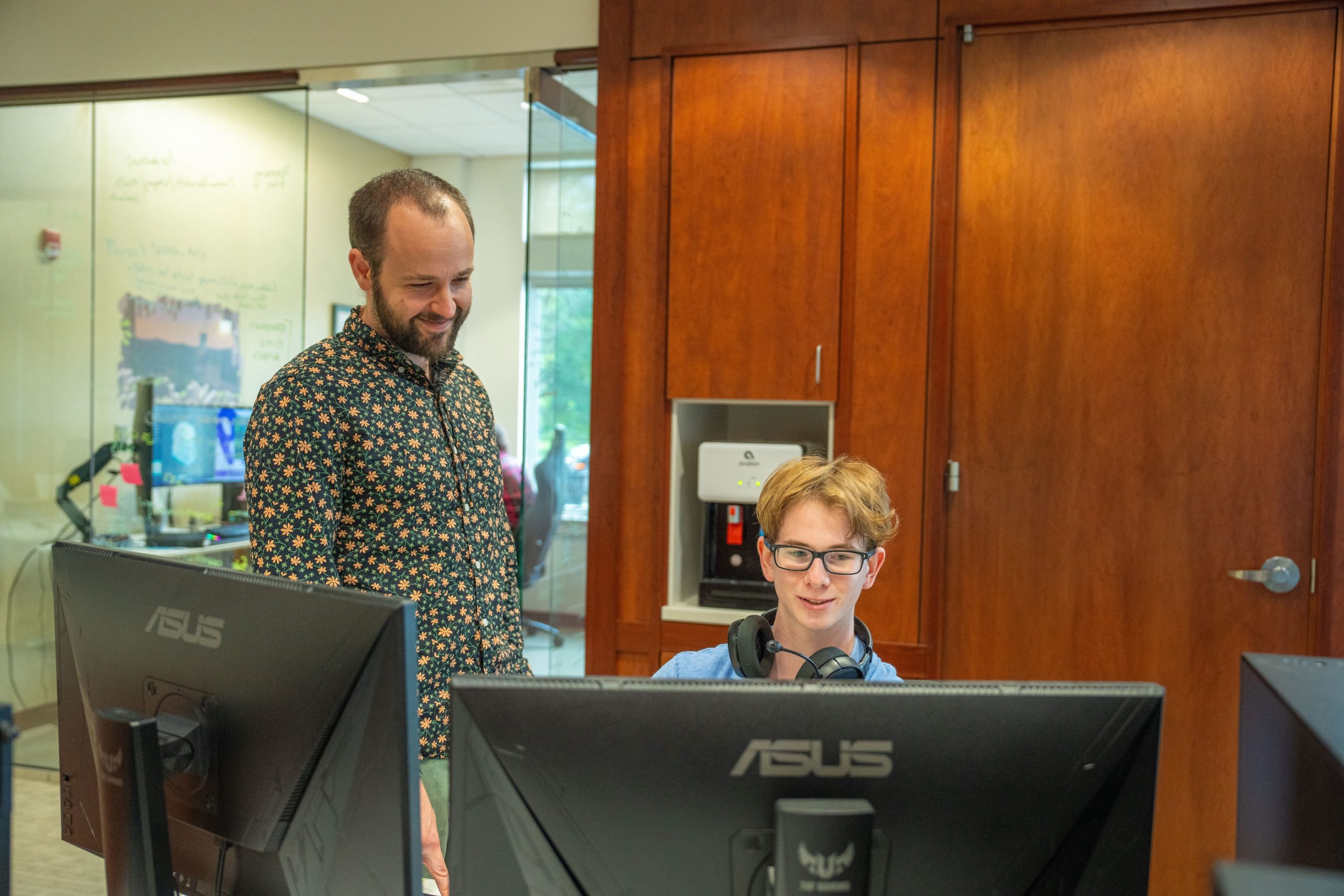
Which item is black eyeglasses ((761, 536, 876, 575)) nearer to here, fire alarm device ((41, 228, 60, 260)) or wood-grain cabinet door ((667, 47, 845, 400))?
wood-grain cabinet door ((667, 47, 845, 400))

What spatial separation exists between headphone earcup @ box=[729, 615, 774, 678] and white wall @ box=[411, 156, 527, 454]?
5409 millimetres

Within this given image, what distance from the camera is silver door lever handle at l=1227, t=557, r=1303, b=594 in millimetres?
2477

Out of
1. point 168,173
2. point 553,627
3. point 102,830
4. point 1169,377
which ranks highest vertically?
point 168,173

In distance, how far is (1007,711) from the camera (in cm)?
76

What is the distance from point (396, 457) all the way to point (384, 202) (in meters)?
0.42

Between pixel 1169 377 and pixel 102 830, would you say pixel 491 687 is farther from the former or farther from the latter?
pixel 1169 377

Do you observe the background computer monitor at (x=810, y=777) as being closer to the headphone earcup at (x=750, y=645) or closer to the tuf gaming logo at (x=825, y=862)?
the tuf gaming logo at (x=825, y=862)

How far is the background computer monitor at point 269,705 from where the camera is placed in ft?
2.78

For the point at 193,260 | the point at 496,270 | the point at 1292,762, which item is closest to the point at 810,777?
the point at 1292,762

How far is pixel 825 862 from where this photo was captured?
74 centimetres

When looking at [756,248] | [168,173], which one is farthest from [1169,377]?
[168,173]

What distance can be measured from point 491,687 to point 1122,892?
1.62ft

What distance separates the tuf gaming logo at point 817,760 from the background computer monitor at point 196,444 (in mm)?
3462

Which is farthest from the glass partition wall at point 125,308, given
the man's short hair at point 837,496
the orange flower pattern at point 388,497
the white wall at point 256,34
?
the man's short hair at point 837,496
